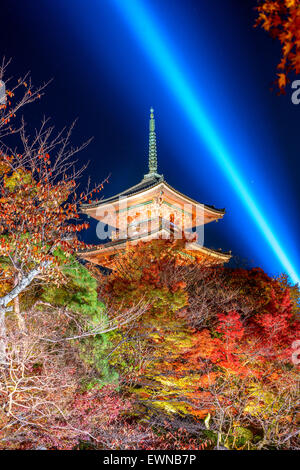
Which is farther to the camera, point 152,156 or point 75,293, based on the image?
point 152,156

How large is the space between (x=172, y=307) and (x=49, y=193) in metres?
4.95

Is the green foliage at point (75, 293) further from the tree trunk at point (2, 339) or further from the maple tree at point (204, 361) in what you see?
the tree trunk at point (2, 339)

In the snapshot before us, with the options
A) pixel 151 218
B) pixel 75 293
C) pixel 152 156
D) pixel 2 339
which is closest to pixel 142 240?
pixel 151 218

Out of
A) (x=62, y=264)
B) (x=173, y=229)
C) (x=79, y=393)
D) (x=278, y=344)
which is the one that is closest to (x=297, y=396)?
(x=278, y=344)

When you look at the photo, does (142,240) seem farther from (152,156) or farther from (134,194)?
(152,156)

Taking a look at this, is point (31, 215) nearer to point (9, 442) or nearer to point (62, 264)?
point (62, 264)

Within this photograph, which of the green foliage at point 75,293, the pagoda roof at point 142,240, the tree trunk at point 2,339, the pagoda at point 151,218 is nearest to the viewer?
the tree trunk at point 2,339

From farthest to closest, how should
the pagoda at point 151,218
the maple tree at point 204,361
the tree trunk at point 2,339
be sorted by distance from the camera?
the pagoda at point 151,218
the maple tree at point 204,361
the tree trunk at point 2,339

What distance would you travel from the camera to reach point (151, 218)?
2569 centimetres

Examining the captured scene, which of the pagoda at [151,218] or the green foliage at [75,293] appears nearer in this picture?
the green foliage at [75,293]


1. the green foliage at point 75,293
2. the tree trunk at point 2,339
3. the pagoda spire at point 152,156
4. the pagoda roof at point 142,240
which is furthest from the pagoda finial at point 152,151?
the tree trunk at point 2,339

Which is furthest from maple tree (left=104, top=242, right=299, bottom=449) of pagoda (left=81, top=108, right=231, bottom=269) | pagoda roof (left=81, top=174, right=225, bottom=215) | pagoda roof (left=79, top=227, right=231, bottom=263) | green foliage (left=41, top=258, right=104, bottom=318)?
pagoda roof (left=81, top=174, right=225, bottom=215)

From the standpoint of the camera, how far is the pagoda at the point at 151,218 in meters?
24.7

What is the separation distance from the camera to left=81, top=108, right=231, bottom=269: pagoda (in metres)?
24.7
